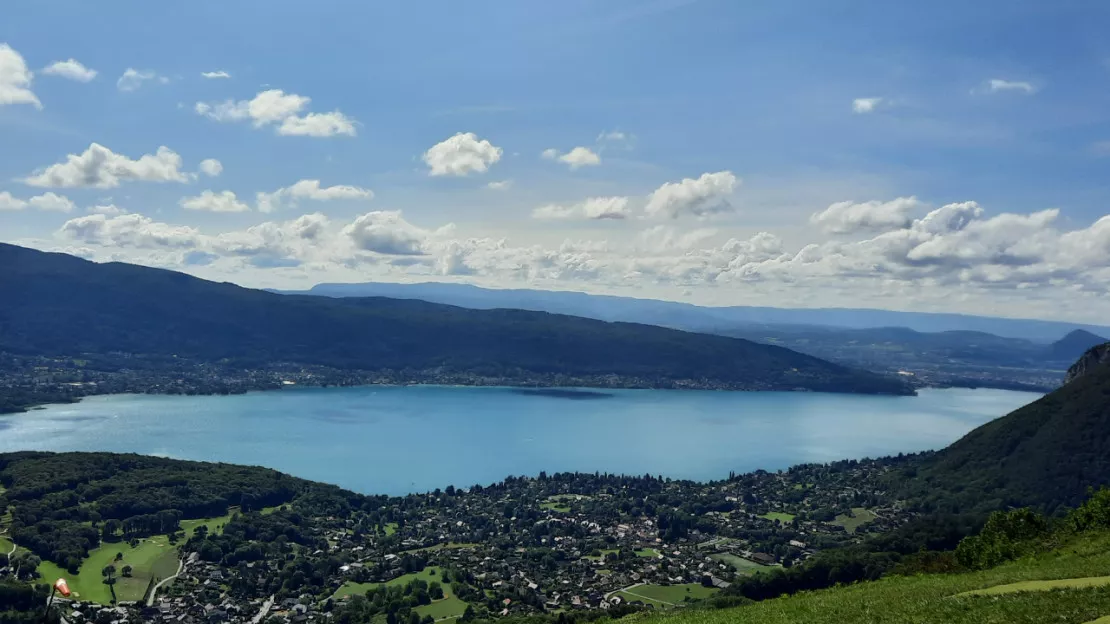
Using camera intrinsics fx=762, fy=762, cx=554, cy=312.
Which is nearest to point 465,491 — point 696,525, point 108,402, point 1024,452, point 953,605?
point 696,525

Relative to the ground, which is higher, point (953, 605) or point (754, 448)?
point (953, 605)

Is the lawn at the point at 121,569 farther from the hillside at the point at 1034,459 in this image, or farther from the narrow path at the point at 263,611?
the hillside at the point at 1034,459

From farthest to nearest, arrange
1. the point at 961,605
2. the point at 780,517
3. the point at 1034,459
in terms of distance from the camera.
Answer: the point at 1034,459 < the point at 780,517 < the point at 961,605

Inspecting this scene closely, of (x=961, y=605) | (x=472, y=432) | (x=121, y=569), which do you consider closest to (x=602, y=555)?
(x=121, y=569)

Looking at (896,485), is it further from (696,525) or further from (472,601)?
(472,601)

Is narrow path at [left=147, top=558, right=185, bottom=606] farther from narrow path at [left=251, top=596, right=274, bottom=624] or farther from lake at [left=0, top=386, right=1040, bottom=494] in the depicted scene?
lake at [left=0, top=386, right=1040, bottom=494]

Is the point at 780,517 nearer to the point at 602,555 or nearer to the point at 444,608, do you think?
the point at 602,555

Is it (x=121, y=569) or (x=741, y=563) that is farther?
(x=741, y=563)

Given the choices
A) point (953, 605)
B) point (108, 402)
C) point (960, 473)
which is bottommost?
point (108, 402)
